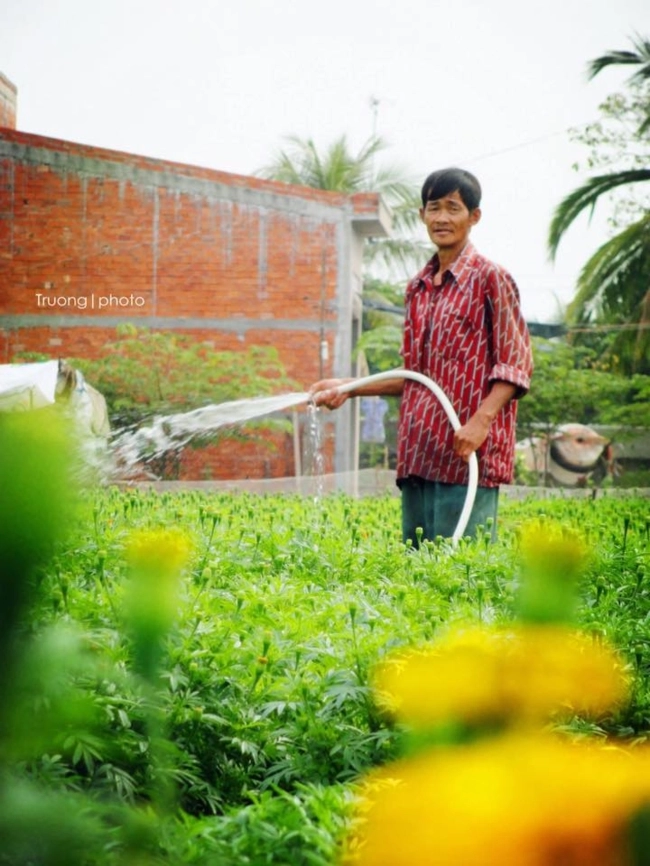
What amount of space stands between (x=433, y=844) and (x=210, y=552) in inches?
99.5

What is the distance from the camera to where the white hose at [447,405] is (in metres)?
3.52

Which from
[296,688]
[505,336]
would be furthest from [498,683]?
[505,336]

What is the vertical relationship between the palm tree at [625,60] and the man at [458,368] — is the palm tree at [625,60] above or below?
above

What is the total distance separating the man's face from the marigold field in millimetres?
1057

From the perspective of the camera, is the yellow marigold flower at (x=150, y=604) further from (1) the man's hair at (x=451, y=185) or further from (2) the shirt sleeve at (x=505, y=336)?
(1) the man's hair at (x=451, y=185)

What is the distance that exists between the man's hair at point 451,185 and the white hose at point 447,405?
603 mm

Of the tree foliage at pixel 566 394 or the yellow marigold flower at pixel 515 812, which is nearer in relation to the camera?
the yellow marigold flower at pixel 515 812

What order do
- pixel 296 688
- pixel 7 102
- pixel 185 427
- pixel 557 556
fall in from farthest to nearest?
pixel 7 102, pixel 185 427, pixel 296 688, pixel 557 556

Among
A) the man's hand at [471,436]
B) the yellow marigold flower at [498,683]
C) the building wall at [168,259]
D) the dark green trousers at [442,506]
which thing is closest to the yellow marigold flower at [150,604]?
the yellow marigold flower at [498,683]

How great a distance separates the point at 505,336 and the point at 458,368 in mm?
209

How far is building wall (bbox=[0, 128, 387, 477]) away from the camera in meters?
13.4

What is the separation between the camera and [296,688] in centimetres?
170

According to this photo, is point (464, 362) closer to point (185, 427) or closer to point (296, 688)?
point (296, 688)

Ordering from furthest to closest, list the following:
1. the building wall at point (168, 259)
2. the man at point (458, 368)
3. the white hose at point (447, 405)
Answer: the building wall at point (168, 259) < the man at point (458, 368) < the white hose at point (447, 405)
